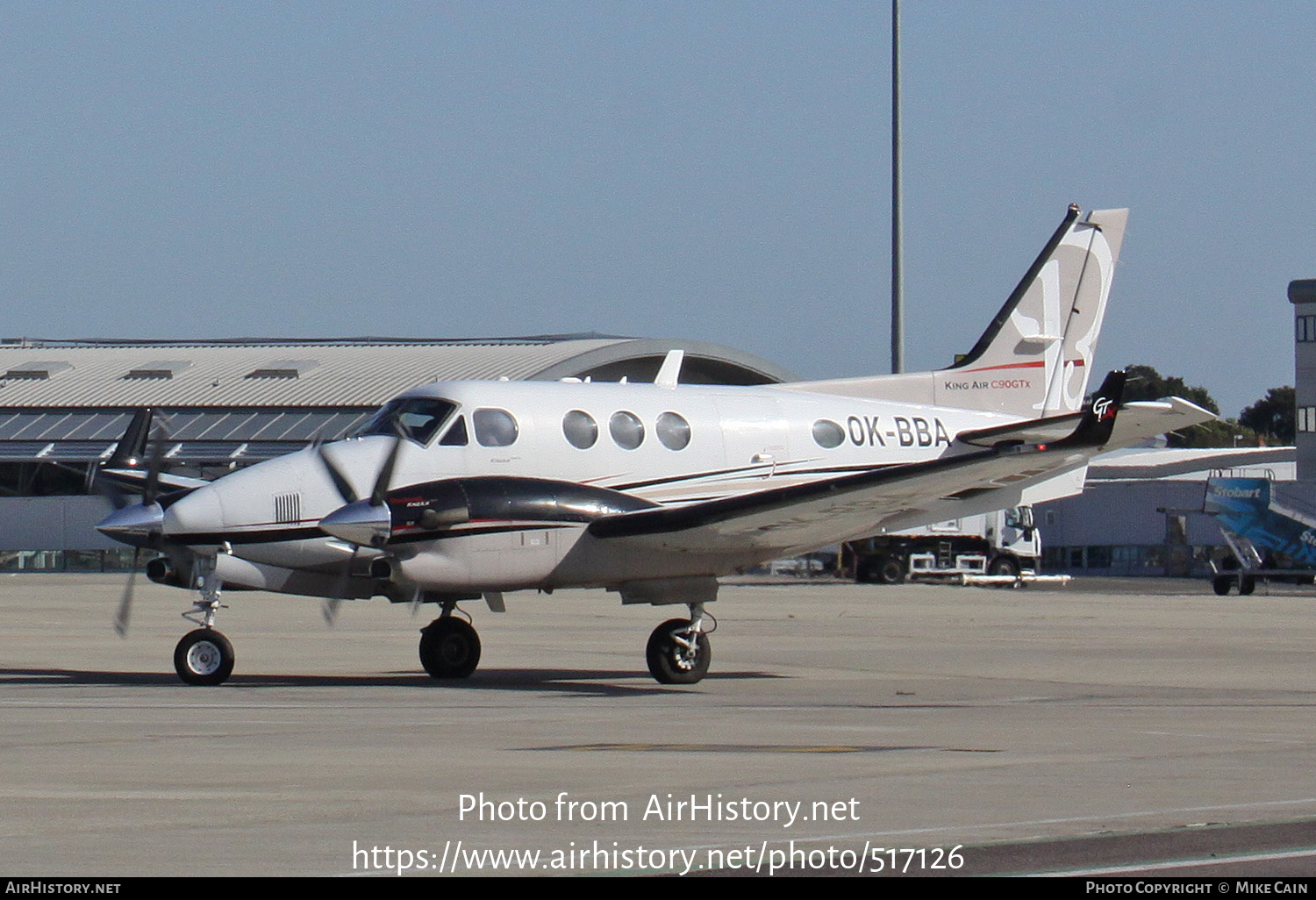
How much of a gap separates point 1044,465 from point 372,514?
7.19m

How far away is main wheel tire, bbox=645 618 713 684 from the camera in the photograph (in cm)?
1869

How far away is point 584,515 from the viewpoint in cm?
1845

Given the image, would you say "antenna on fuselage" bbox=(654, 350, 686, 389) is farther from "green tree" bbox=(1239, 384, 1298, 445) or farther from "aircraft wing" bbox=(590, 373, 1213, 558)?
"green tree" bbox=(1239, 384, 1298, 445)

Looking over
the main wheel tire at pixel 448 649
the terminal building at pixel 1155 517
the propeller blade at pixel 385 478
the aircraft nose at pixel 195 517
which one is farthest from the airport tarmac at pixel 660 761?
the terminal building at pixel 1155 517

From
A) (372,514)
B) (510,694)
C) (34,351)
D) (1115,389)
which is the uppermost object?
(34,351)

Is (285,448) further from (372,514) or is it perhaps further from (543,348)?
(372,514)

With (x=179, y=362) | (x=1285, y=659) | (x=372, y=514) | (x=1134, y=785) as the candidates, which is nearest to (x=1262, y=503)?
(x=1285, y=659)

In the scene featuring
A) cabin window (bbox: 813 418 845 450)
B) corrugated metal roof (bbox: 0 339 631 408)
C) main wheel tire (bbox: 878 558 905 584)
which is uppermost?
corrugated metal roof (bbox: 0 339 631 408)

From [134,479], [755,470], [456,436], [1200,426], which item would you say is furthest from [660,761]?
[1200,426]

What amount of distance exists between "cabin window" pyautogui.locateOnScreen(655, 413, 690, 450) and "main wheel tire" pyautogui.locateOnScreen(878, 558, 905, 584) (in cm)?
3749

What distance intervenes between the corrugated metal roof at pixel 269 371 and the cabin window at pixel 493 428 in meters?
48.3

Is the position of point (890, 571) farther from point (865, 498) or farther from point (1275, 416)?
point (1275, 416)

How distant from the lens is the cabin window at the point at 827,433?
20.8 meters

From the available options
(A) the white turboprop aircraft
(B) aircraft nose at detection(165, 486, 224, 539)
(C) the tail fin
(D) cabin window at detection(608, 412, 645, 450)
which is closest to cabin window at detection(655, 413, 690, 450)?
(A) the white turboprop aircraft
